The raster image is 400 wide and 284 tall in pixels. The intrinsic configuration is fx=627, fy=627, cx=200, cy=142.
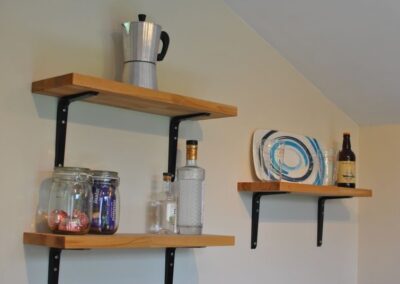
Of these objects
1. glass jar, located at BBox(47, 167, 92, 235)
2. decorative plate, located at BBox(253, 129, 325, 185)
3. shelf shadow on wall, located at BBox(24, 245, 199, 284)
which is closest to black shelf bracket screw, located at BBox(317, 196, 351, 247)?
decorative plate, located at BBox(253, 129, 325, 185)

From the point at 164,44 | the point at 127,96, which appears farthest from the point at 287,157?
the point at 127,96

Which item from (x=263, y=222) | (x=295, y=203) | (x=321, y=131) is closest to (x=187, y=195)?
(x=263, y=222)

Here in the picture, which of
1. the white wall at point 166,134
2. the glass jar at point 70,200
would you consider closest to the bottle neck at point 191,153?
the white wall at point 166,134

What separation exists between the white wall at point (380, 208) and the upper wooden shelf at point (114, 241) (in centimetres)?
111

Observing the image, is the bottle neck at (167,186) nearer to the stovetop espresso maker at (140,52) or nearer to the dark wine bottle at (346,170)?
the stovetop espresso maker at (140,52)

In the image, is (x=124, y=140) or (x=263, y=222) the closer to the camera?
(x=124, y=140)

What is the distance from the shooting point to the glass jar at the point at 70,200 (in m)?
1.60

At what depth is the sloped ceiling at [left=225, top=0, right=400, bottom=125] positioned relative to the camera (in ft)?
7.06

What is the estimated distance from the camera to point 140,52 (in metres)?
1.79

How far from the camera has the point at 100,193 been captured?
1.69 m

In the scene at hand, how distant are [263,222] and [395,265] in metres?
0.70

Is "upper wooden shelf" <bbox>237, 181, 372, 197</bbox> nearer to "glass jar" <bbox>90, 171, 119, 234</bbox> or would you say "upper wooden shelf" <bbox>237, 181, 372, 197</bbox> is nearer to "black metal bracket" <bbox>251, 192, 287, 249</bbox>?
"black metal bracket" <bbox>251, 192, 287, 249</bbox>

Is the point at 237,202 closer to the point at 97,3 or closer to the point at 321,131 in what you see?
the point at 321,131

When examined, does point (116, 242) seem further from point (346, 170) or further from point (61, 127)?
point (346, 170)
